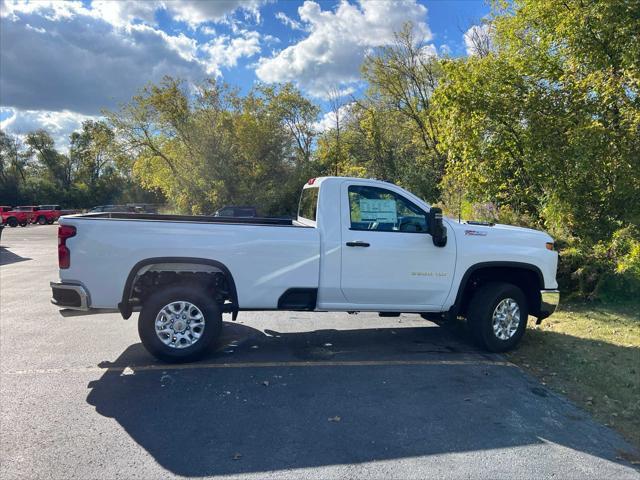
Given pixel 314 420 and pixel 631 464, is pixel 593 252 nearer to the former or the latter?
pixel 631 464

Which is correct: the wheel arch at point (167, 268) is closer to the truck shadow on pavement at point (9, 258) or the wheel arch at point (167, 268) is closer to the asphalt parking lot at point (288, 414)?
the asphalt parking lot at point (288, 414)

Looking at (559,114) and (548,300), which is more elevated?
(559,114)

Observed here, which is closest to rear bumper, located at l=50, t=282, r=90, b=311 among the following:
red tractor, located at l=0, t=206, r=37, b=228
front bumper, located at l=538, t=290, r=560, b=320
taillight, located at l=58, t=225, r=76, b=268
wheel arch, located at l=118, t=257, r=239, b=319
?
taillight, located at l=58, t=225, r=76, b=268

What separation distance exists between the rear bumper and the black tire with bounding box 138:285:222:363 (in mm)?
586

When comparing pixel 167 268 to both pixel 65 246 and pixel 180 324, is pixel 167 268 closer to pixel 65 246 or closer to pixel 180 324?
pixel 180 324

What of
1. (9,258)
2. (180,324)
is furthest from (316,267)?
(9,258)

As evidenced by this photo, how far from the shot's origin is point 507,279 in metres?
5.91

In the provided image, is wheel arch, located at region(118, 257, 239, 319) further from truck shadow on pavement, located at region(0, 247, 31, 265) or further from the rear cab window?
truck shadow on pavement, located at region(0, 247, 31, 265)

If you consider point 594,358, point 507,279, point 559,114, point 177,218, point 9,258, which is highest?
point 559,114

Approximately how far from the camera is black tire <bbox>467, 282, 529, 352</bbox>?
218 inches

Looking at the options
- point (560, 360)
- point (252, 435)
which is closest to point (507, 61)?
point (560, 360)

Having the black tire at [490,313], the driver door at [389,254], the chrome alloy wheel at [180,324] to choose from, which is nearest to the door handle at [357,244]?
the driver door at [389,254]

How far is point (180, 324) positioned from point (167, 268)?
0.63m

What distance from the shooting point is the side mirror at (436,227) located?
17.2 ft
